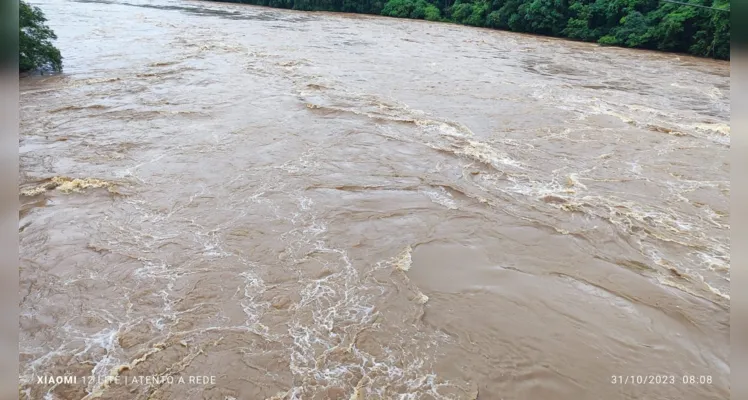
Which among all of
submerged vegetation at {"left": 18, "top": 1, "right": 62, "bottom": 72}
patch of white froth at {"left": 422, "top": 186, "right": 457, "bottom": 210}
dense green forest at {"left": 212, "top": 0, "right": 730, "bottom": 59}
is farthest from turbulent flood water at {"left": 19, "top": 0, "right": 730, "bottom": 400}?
dense green forest at {"left": 212, "top": 0, "right": 730, "bottom": 59}

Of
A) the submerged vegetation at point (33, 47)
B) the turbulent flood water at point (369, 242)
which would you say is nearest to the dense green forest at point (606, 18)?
the turbulent flood water at point (369, 242)

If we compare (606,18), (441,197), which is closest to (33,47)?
(441,197)

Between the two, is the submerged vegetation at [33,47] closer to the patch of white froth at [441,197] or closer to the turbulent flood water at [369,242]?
the turbulent flood water at [369,242]

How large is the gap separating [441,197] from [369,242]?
1.91m

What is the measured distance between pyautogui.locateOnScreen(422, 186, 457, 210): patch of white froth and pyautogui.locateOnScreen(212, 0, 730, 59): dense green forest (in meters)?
14.8

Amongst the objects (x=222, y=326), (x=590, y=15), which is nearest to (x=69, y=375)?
(x=222, y=326)

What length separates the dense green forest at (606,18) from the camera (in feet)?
72.4

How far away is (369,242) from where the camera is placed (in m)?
6.43

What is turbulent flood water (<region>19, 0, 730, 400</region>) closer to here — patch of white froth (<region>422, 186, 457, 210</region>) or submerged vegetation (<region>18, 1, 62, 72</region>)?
patch of white froth (<region>422, 186, 457, 210</region>)

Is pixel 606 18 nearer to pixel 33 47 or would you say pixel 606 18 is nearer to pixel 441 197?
pixel 441 197

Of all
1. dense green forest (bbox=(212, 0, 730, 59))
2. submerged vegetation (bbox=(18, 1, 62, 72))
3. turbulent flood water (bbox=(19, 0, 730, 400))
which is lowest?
turbulent flood water (bbox=(19, 0, 730, 400))

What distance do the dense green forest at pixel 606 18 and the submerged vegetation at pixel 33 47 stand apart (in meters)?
22.1

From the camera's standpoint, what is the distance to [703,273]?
5.85 m

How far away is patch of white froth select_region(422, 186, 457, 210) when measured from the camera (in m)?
7.56
